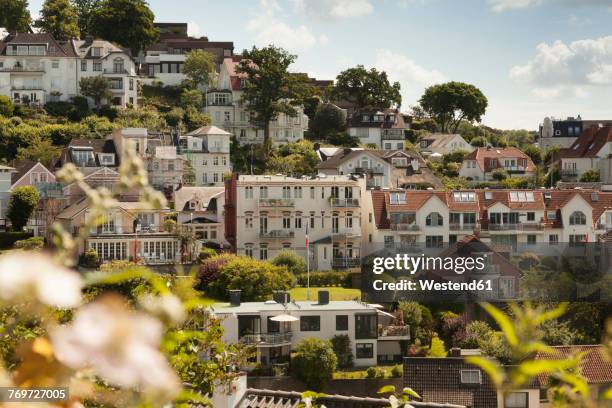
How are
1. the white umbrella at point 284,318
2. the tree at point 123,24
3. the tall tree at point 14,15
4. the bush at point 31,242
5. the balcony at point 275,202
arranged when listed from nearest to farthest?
the white umbrella at point 284,318 → the bush at point 31,242 → the balcony at point 275,202 → the tree at point 123,24 → the tall tree at point 14,15

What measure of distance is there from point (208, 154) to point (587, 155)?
31469 mm

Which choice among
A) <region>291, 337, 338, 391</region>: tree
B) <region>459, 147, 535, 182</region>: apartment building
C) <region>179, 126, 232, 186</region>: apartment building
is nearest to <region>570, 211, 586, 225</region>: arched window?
<region>291, 337, 338, 391</region>: tree

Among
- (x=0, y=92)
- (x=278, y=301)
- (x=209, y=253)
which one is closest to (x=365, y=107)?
(x=0, y=92)

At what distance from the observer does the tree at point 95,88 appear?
78500 millimetres

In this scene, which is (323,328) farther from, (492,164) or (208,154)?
(492,164)

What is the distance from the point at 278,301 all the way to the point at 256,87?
124ft

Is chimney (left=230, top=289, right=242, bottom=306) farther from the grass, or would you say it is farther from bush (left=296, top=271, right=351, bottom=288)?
bush (left=296, top=271, right=351, bottom=288)

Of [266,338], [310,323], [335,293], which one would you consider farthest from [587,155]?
[266,338]

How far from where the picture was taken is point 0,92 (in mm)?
78125

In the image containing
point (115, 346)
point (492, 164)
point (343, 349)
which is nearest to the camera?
point (115, 346)

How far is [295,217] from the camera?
5872 centimetres

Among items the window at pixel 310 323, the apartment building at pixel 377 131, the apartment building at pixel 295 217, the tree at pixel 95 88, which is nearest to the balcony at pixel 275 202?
the apartment building at pixel 295 217

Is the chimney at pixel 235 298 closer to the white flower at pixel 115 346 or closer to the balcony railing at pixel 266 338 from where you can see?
the balcony railing at pixel 266 338

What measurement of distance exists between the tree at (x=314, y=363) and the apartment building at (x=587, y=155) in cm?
4816
